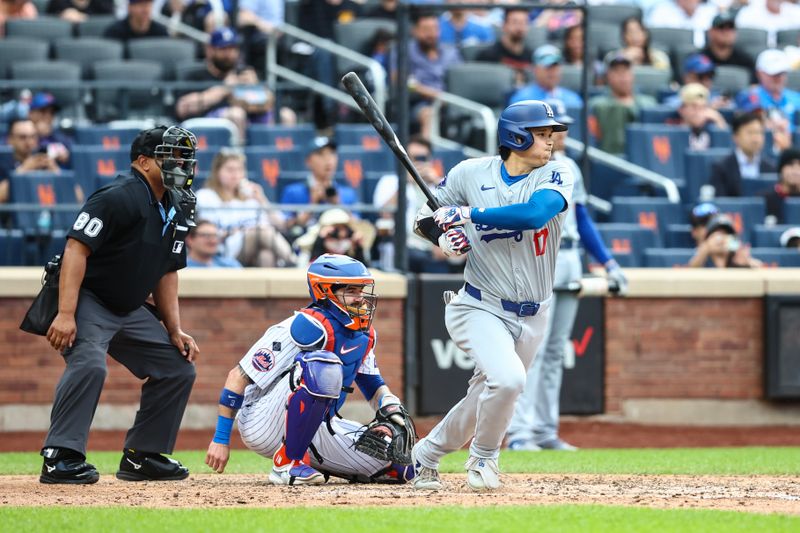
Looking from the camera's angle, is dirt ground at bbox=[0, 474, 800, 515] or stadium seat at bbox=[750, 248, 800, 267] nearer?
dirt ground at bbox=[0, 474, 800, 515]

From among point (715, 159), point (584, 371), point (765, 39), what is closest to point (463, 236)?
point (584, 371)

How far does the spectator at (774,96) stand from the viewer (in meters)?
14.0

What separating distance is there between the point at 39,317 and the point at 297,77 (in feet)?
23.4

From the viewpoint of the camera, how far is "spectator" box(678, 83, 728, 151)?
13.3 meters

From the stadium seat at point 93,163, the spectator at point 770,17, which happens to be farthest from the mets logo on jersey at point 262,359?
the spectator at point 770,17

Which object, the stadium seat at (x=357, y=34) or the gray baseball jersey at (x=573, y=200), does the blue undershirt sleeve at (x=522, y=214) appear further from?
the stadium seat at (x=357, y=34)

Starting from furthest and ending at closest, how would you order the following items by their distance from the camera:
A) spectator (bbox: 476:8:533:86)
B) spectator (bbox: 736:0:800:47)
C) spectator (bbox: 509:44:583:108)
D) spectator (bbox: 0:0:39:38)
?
spectator (bbox: 736:0:800:47) < spectator (bbox: 0:0:39:38) < spectator (bbox: 476:8:533:86) < spectator (bbox: 509:44:583:108)

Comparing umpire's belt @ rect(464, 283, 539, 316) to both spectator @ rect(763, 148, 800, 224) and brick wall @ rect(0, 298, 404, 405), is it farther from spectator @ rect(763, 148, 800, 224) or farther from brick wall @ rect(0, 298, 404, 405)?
spectator @ rect(763, 148, 800, 224)

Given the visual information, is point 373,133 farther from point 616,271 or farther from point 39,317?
point 39,317

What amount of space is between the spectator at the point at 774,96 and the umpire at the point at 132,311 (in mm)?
8464

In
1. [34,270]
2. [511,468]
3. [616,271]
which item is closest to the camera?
[511,468]

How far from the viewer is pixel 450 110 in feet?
42.7

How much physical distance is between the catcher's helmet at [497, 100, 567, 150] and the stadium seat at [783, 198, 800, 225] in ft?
22.6

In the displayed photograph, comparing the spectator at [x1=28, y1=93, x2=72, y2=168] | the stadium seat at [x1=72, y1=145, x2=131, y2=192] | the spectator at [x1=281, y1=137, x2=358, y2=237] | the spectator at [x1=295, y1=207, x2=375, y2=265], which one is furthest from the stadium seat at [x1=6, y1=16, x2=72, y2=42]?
the spectator at [x1=295, y1=207, x2=375, y2=265]
